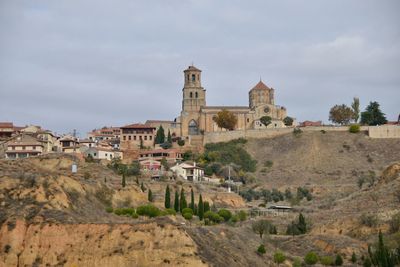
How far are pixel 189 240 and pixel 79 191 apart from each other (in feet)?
52.0

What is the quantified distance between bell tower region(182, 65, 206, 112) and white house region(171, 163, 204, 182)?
29.5m

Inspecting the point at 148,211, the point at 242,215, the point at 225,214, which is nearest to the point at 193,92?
the point at 242,215

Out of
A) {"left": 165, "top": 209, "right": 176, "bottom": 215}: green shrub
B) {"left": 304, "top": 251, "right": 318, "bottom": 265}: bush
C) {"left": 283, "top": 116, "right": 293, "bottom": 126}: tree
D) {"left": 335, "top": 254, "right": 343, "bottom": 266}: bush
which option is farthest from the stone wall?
{"left": 304, "top": 251, "right": 318, "bottom": 265}: bush

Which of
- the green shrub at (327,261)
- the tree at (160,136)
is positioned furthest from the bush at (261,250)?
the tree at (160,136)

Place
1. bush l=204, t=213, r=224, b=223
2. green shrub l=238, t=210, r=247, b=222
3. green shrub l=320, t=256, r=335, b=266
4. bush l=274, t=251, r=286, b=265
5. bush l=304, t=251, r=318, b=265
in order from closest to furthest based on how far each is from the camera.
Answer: bush l=274, t=251, r=286, b=265 → bush l=304, t=251, r=318, b=265 → green shrub l=320, t=256, r=335, b=266 → bush l=204, t=213, r=224, b=223 → green shrub l=238, t=210, r=247, b=222

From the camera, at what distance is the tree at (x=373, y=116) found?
4673 inches

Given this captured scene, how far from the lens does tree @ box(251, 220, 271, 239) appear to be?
6762 cm

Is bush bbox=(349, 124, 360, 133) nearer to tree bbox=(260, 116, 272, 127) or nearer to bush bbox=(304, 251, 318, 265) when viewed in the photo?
tree bbox=(260, 116, 272, 127)

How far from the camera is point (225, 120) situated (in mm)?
118688

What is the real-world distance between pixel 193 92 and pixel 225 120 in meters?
10.5

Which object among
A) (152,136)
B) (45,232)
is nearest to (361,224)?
(45,232)

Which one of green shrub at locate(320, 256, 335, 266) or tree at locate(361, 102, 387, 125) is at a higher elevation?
tree at locate(361, 102, 387, 125)

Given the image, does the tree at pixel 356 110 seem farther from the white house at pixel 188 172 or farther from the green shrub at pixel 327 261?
the green shrub at pixel 327 261

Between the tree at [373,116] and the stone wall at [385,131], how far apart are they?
6.70 meters
